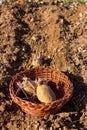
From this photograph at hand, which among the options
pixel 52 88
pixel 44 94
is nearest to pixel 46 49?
pixel 52 88

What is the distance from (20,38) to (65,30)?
64cm

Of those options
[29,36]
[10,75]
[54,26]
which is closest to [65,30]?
[54,26]

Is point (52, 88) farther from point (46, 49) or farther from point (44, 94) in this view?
point (46, 49)

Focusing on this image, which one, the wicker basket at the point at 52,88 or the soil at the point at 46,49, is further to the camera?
the soil at the point at 46,49

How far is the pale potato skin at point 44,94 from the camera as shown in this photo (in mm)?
4461

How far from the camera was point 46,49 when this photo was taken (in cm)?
541

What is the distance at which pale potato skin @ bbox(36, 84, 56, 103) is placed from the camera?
4461 millimetres

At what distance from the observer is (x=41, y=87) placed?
450 centimetres

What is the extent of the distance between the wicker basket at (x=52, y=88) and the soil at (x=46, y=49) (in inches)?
5.2

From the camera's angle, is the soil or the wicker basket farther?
the soil

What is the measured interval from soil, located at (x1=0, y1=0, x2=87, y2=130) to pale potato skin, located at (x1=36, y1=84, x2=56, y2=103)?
19 cm

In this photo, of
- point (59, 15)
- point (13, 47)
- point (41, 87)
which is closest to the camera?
point (41, 87)

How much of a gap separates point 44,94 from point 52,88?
16.8 inches

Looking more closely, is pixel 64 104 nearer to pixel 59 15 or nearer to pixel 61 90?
pixel 61 90
